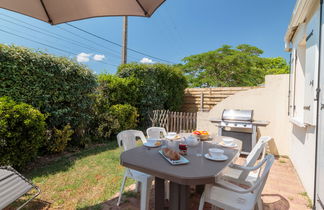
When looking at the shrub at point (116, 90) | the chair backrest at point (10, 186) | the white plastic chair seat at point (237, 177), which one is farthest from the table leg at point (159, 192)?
the shrub at point (116, 90)

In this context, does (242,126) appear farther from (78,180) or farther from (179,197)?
(78,180)

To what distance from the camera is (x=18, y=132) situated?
2.67 metres

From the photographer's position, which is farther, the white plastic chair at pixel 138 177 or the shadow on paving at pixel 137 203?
the shadow on paving at pixel 137 203

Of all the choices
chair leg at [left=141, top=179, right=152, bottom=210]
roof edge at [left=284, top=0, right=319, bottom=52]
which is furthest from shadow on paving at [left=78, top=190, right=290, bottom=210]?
roof edge at [left=284, top=0, right=319, bottom=52]

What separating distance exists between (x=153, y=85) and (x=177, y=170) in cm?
534

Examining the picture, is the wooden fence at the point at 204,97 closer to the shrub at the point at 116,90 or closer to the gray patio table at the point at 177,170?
the shrub at the point at 116,90

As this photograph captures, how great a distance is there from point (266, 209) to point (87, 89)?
459 cm

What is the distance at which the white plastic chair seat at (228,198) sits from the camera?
4.65 feet

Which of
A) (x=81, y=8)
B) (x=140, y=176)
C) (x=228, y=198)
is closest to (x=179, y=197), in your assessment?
(x=228, y=198)

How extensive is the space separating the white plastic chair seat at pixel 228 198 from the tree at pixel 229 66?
10419mm

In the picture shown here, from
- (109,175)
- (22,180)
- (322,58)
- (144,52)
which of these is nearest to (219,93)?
(322,58)

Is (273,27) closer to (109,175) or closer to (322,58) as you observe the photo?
(322,58)

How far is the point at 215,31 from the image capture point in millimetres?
11398

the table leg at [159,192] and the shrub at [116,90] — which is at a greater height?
the shrub at [116,90]
